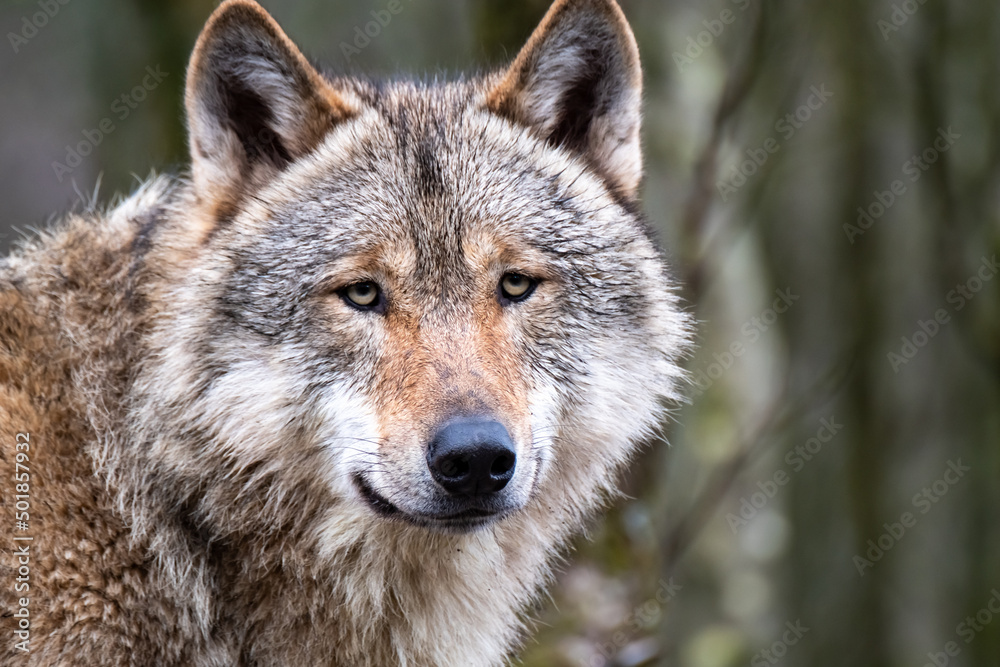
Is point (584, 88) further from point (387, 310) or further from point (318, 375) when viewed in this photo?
point (318, 375)

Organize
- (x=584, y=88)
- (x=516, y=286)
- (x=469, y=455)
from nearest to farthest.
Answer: (x=469, y=455) → (x=516, y=286) → (x=584, y=88)

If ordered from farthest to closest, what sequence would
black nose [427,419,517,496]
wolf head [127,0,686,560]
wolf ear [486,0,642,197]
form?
wolf ear [486,0,642,197] → wolf head [127,0,686,560] → black nose [427,419,517,496]

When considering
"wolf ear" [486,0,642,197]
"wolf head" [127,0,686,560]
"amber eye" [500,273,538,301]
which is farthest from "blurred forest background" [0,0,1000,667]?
"amber eye" [500,273,538,301]

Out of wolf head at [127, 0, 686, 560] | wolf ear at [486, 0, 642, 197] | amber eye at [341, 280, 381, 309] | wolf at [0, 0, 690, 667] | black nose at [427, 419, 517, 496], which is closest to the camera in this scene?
black nose at [427, 419, 517, 496]

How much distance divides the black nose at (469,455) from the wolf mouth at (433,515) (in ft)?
0.40

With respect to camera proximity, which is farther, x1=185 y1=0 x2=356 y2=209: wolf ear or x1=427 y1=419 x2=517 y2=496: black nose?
x1=185 y1=0 x2=356 y2=209: wolf ear

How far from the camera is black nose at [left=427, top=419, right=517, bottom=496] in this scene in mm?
2986

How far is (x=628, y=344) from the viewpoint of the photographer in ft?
12.5

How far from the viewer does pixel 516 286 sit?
3.56 m

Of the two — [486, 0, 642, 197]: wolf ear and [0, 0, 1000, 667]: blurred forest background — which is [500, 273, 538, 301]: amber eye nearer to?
[486, 0, 642, 197]: wolf ear

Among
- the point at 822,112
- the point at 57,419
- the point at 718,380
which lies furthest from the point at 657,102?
the point at 57,419

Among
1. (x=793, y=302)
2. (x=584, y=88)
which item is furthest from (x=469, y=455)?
(x=793, y=302)

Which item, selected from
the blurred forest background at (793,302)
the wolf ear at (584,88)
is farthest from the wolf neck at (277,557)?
the blurred forest background at (793,302)

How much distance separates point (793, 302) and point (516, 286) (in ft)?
12.1
